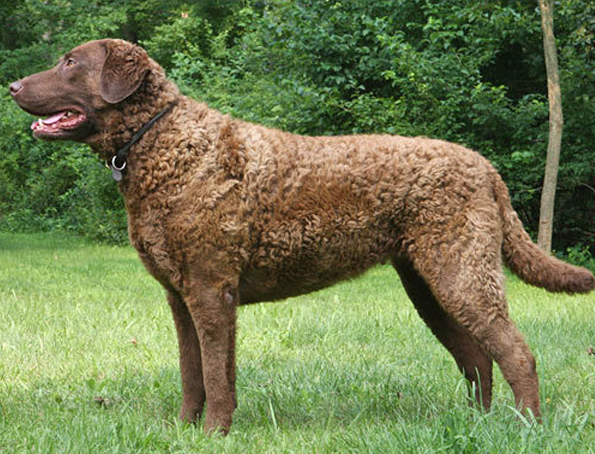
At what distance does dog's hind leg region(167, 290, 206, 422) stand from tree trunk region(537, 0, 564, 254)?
21.5ft

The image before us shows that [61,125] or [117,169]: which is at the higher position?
[61,125]

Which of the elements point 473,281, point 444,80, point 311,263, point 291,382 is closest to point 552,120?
point 444,80

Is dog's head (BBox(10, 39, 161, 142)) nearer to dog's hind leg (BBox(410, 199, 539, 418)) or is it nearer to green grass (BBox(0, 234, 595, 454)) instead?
green grass (BBox(0, 234, 595, 454))

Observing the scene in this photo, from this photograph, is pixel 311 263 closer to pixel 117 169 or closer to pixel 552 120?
pixel 117 169

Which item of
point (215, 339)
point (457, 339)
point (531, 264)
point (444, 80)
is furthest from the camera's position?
point (444, 80)

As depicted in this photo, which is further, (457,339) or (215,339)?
(457,339)

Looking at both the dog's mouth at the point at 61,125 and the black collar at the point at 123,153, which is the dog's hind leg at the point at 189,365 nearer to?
the black collar at the point at 123,153

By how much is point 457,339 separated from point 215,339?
56.7 inches

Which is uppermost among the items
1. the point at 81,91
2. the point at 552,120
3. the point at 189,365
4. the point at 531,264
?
the point at 81,91

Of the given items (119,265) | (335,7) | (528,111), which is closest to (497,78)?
(528,111)

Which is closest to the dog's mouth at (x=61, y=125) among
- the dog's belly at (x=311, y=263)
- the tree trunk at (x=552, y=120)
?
the dog's belly at (x=311, y=263)

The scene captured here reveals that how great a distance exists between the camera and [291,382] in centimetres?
473

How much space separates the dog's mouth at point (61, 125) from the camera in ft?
12.7

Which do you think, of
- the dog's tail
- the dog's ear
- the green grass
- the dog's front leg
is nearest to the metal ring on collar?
the dog's ear
